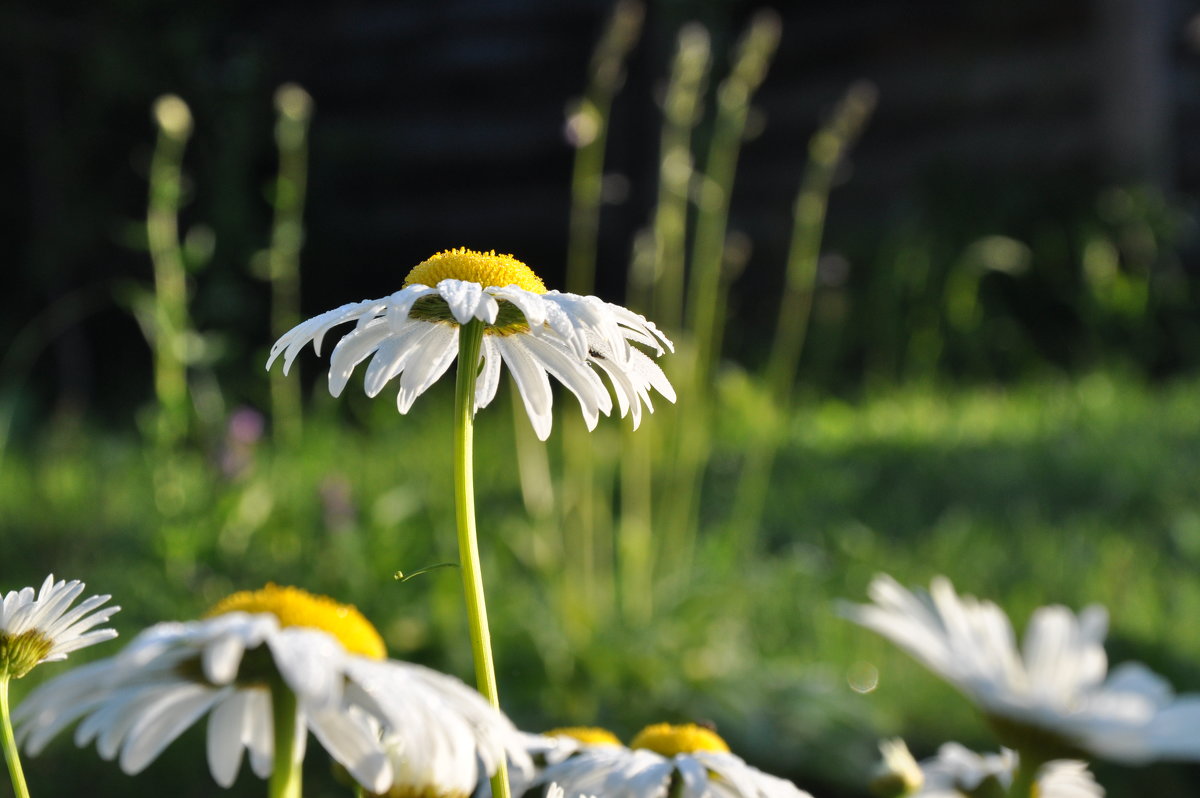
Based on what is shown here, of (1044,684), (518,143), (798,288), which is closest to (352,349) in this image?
(1044,684)

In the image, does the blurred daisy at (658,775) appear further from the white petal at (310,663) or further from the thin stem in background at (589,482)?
the thin stem in background at (589,482)

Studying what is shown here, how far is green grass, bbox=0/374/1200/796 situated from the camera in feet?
7.55

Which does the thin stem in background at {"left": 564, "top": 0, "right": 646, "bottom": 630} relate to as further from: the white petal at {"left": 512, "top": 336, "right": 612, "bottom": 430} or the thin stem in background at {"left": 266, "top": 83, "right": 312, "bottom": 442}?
the white petal at {"left": 512, "top": 336, "right": 612, "bottom": 430}

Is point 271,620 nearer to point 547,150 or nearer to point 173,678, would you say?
point 173,678

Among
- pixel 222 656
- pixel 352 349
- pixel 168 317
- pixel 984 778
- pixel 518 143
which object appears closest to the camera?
pixel 222 656

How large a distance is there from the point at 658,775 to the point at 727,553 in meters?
1.93

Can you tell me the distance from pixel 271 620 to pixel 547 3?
6.19 meters

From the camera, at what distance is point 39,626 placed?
1.85ft

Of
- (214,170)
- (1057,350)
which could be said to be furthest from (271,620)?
(214,170)

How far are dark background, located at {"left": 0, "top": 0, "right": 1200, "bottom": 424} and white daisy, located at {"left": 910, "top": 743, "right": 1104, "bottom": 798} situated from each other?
386cm

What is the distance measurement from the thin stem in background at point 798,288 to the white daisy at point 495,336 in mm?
1812

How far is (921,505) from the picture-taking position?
3504 mm

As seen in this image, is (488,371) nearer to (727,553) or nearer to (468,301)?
(468,301)

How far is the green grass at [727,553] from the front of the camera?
2.30 m
